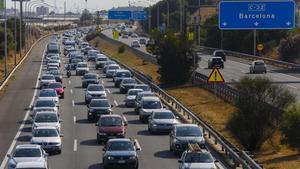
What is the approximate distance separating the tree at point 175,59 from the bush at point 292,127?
36.9m

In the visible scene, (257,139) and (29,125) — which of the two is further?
(29,125)

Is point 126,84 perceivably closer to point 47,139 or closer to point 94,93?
Result: point 94,93

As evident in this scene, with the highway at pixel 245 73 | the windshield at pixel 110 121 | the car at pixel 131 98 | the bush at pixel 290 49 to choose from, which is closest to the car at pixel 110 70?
the highway at pixel 245 73

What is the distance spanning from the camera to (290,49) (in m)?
94.8

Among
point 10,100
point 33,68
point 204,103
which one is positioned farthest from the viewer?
point 33,68

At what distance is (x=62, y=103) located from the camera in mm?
56625

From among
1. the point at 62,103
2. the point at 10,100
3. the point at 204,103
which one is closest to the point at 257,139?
the point at 204,103

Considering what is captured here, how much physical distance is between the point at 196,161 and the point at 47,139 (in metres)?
8.75

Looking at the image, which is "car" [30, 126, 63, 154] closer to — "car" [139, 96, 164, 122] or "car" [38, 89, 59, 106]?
"car" [139, 96, 164, 122]

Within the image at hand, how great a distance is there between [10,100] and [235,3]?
19138 millimetres

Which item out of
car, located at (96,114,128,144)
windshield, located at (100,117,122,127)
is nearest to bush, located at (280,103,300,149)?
car, located at (96,114,128,144)

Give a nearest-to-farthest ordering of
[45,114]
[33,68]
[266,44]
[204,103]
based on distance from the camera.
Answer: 1. [45,114]
2. [204,103]
3. [33,68]
4. [266,44]

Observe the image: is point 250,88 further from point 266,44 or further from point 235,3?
point 266,44

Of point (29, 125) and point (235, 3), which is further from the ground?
point (235, 3)
